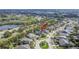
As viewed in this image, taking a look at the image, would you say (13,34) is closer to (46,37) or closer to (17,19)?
(17,19)

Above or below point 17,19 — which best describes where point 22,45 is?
below

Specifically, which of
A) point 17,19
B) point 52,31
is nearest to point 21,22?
point 17,19
